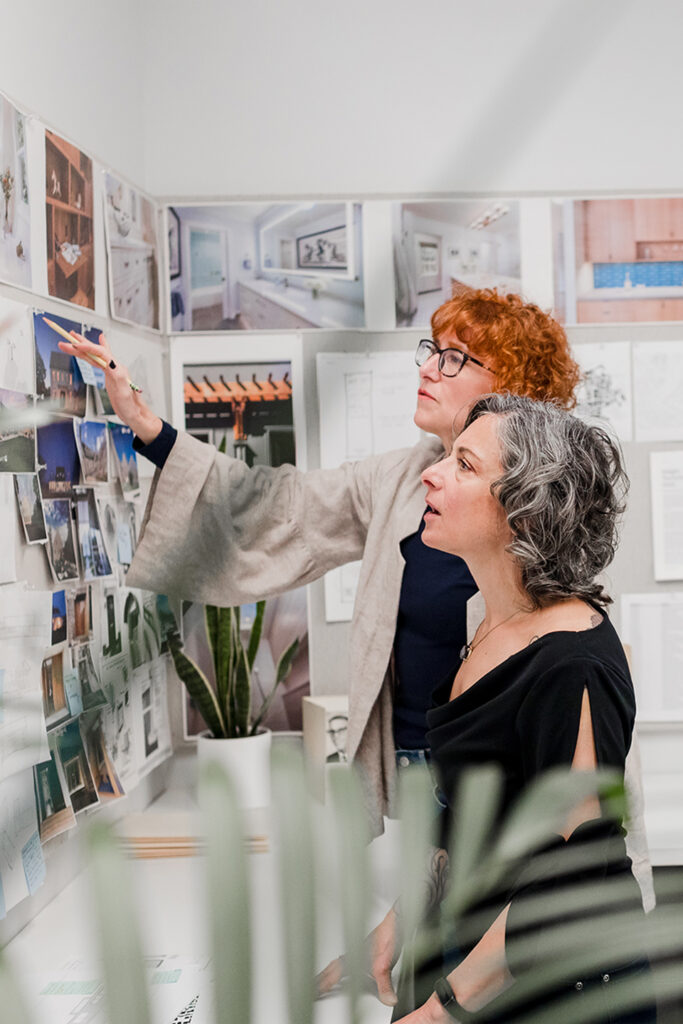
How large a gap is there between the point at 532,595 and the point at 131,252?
1059 millimetres

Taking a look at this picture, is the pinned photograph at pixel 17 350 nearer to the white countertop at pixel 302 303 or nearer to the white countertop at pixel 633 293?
the white countertop at pixel 302 303

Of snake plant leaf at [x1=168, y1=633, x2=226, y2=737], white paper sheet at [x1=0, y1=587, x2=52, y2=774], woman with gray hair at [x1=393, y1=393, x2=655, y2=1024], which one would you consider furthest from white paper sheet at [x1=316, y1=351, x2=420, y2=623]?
woman with gray hair at [x1=393, y1=393, x2=655, y2=1024]

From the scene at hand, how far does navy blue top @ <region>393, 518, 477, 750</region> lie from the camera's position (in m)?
1.15

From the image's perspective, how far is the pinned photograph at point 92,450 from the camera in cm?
132

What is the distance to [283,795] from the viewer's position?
193 mm

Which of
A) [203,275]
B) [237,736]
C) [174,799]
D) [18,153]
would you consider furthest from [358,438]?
[18,153]

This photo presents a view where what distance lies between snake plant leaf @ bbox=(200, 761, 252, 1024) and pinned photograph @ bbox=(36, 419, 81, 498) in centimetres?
105

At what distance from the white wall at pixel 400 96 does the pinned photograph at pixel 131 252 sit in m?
0.14

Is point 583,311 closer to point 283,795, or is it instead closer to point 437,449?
point 437,449

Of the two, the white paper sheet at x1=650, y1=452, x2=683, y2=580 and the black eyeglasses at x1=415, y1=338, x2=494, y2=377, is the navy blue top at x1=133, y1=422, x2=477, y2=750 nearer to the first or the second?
the black eyeglasses at x1=415, y1=338, x2=494, y2=377

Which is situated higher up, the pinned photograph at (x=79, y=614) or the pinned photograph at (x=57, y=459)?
the pinned photograph at (x=57, y=459)

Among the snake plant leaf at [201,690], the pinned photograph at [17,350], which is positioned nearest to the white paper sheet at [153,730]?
the snake plant leaf at [201,690]

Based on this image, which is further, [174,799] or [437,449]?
[174,799]

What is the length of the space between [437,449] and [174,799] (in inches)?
31.4
